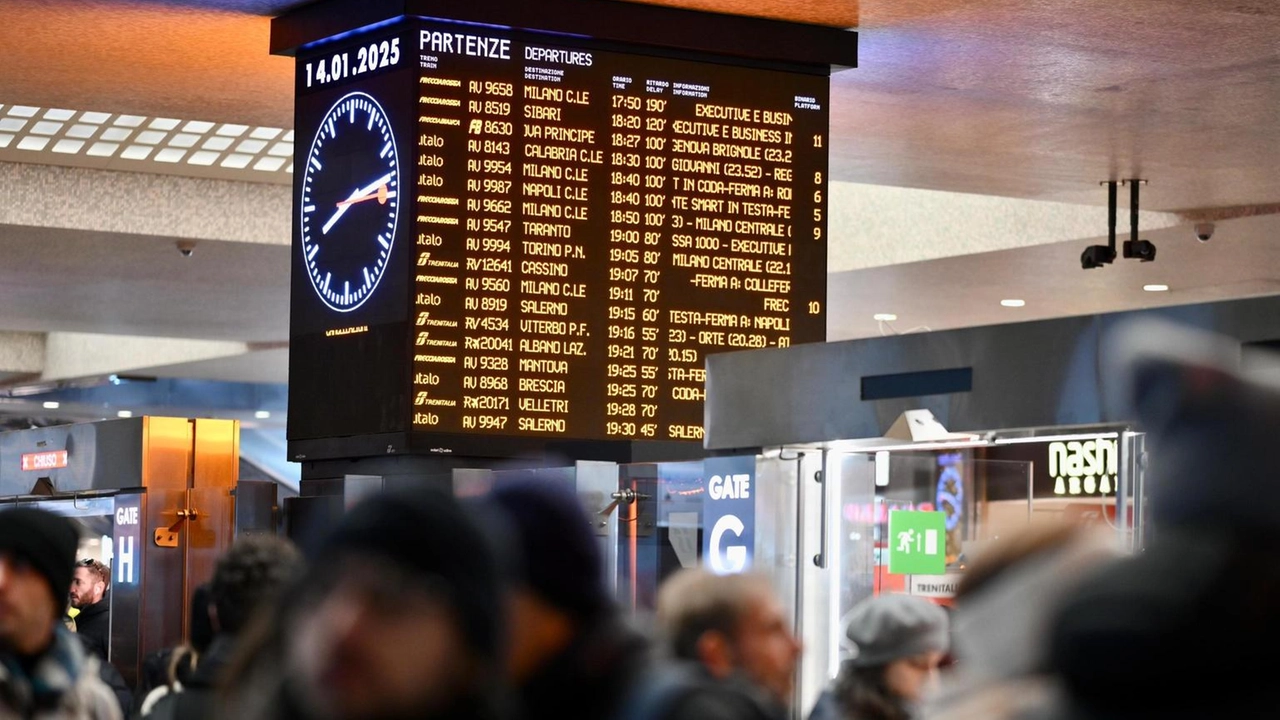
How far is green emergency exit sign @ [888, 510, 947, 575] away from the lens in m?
7.30

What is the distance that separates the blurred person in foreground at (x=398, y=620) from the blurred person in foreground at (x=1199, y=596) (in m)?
0.55

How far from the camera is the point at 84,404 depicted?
86.8 ft

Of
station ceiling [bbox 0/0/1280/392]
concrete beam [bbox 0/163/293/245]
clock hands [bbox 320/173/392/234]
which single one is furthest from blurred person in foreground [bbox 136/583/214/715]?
concrete beam [bbox 0/163/293/245]

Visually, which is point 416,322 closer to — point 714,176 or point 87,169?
point 714,176

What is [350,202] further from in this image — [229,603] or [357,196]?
[229,603]

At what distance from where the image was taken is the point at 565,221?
838 cm

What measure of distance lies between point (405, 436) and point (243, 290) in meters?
9.55

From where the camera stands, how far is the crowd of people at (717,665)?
1484 millimetres

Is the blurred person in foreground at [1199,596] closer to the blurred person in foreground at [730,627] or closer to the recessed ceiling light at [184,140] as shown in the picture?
the blurred person in foreground at [730,627]

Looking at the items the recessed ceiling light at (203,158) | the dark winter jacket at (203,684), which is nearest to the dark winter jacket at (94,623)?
the recessed ceiling light at (203,158)

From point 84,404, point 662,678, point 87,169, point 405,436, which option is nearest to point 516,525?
point 662,678

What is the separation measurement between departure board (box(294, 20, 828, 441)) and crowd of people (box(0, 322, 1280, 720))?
16.4 ft

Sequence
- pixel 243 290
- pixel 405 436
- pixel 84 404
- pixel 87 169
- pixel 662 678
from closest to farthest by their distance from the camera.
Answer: pixel 662 678
pixel 405 436
pixel 87 169
pixel 243 290
pixel 84 404

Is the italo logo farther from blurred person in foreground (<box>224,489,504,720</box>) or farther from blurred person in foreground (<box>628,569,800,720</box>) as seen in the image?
blurred person in foreground (<box>224,489,504,720</box>)
